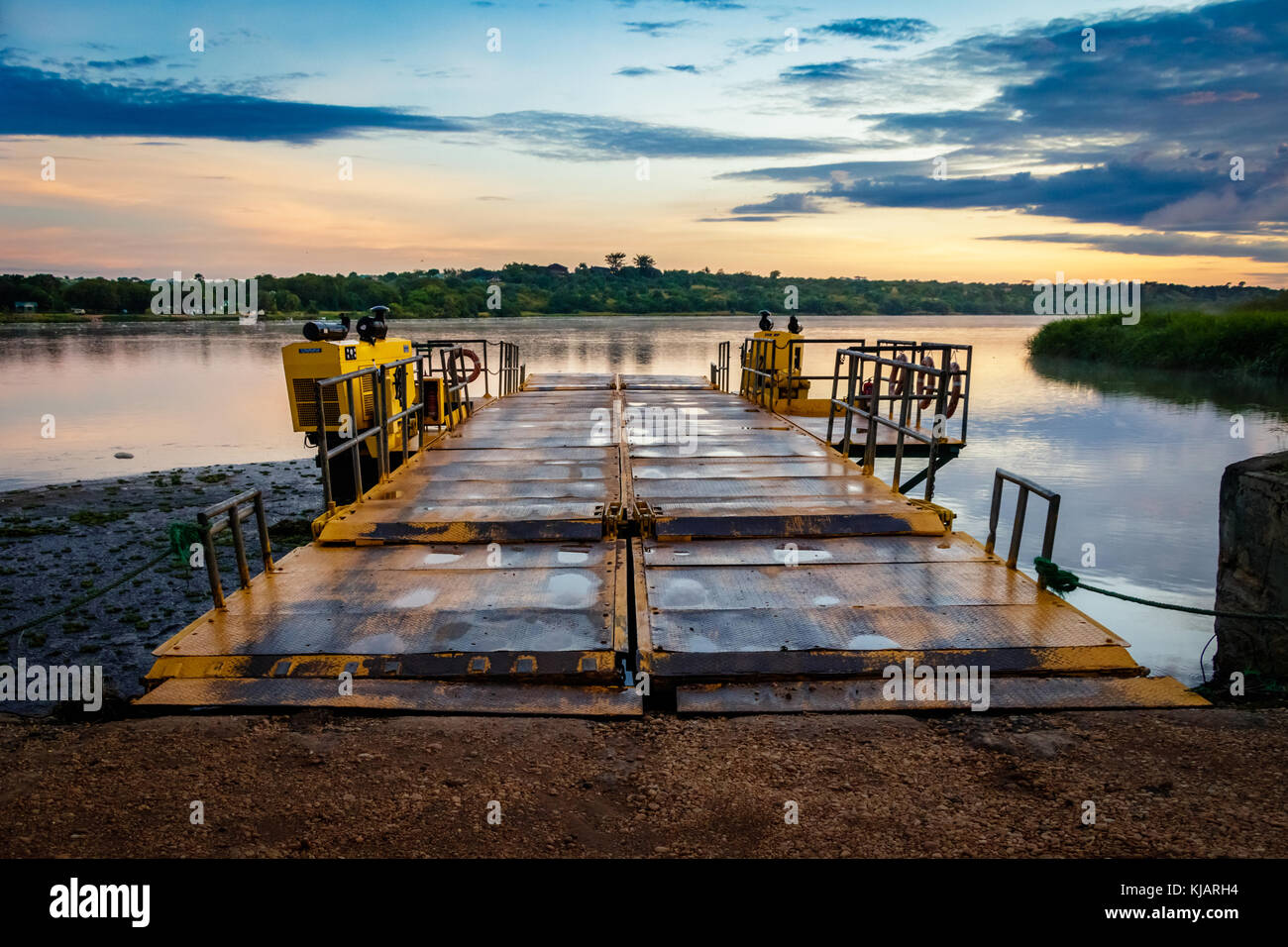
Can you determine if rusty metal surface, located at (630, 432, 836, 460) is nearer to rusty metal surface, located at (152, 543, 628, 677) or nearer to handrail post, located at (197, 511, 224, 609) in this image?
rusty metal surface, located at (152, 543, 628, 677)

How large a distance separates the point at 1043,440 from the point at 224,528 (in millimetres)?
24602

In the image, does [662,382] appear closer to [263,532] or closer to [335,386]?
[335,386]

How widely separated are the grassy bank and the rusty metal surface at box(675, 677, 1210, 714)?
1399 inches

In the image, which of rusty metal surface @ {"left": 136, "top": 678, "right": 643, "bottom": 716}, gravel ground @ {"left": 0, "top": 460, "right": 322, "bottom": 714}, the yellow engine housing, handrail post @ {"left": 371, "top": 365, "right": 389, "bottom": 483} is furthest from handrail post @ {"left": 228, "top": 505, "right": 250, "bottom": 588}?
the yellow engine housing

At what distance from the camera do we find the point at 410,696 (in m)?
4.07

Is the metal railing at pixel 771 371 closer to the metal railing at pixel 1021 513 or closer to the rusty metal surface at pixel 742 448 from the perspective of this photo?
the rusty metal surface at pixel 742 448

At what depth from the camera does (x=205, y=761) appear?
351 cm

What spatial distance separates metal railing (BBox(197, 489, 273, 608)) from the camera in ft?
15.8

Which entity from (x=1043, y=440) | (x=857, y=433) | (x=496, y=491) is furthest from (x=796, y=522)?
(x=1043, y=440)

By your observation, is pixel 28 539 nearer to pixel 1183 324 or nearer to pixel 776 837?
pixel 776 837

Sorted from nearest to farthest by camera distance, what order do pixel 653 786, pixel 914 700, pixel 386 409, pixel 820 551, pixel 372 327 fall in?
pixel 653 786 → pixel 914 700 → pixel 820 551 → pixel 386 409 → pixel 372 327
